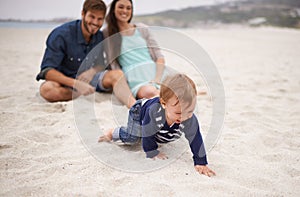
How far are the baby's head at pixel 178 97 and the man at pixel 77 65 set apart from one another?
93 centimetres

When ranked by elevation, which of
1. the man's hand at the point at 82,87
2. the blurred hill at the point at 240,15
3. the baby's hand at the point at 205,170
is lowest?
the blurred hill at the point at 240,15

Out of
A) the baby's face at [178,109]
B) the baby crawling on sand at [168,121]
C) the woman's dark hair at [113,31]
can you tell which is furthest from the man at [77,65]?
the baby's face at [178,109]

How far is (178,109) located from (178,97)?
0.22 ft

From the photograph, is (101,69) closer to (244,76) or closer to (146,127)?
(146,127)

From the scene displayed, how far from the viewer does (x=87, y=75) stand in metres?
2.76

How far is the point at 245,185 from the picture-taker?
1.46m

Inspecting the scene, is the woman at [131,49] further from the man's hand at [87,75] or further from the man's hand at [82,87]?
the man's hand at [82,87]

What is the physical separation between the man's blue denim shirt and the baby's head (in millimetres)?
1387

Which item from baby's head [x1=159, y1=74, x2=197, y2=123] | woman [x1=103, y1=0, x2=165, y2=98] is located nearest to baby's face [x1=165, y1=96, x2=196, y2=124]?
baby's head [x1=159, y1=74, x2=197, y2=123]

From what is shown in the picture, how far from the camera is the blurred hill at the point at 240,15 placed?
15590 mm

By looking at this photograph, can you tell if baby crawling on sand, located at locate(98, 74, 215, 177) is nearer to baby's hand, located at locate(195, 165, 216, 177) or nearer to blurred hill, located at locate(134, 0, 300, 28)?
baby's hand, located at locate(195, 165, 216, 177)

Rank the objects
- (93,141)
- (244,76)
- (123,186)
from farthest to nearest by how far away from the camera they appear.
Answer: (244,76)
(93,141)
(123,186)

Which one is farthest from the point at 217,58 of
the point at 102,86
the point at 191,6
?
the point at 191,6

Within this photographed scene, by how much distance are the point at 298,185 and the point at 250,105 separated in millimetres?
1297
